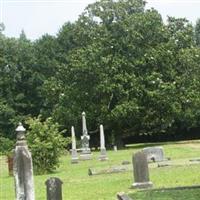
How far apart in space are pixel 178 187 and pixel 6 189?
655 cm

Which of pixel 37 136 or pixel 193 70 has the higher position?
pixel 193 70

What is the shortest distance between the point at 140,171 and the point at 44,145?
30.1ft

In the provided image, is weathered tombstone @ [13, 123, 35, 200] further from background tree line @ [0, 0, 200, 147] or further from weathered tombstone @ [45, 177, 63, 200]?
background tree line @ [0, 0, 200, 147]

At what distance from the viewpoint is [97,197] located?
14953 millimetres

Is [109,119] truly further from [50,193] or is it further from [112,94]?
[50,193]

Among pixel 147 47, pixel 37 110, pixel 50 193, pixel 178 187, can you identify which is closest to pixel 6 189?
pixel 178 187

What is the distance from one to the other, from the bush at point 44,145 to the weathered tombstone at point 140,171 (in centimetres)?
904

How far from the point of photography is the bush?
24.6 meters

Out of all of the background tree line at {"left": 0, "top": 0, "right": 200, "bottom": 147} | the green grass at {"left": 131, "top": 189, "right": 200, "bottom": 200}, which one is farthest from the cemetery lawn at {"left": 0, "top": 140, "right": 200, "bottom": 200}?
the background tree line at {"left": 0, "top": 0, "right": 200, "bottom": 147}

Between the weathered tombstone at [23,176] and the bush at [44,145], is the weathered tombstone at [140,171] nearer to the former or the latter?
the weathered tombstone at [23,176]

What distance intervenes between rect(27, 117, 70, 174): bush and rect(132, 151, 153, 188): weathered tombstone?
9.04 meters

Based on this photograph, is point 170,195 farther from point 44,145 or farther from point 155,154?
point 155,154

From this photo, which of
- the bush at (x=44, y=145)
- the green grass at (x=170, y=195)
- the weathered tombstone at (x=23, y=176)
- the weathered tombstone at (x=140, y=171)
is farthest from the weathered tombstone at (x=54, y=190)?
the bush at (x=44, y=145)

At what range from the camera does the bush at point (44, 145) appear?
2459 cm
